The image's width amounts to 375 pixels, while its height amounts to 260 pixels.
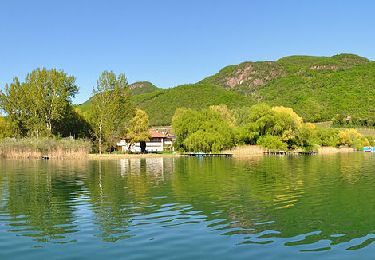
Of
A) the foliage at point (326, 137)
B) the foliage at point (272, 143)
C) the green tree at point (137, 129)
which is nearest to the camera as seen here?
the green tree at point (137, 129)

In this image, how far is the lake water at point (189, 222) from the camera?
14.3m

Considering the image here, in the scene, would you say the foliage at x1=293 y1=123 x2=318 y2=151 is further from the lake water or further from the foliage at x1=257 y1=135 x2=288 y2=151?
the lake water

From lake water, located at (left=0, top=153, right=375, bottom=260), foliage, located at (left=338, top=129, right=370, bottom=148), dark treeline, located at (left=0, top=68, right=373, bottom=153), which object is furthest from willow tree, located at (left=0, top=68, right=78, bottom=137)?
foliage, located at (left=338, top=129, right=370, bottom=148)

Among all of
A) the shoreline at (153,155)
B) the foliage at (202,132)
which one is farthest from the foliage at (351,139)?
the foliage at (202,132)

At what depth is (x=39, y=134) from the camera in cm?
9362

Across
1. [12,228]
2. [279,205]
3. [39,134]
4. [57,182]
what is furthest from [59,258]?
[39,134]

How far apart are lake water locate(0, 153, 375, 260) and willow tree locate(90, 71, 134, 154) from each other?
2527 inches

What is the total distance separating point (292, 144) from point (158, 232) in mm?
94211

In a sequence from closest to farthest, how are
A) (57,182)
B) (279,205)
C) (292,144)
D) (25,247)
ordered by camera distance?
1. (25,247)
2. (279,205)
3. (57,182)
4. (292,144)

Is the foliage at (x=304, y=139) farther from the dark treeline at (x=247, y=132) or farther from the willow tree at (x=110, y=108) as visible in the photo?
the willow tree at (x=110, y=108)

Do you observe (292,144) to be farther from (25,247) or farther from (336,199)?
(25,247)

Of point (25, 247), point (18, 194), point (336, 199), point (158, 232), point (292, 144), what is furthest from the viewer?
point (292, 144)

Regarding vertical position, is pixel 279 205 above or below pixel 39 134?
below

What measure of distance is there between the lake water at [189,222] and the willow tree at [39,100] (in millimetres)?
→ 63827
